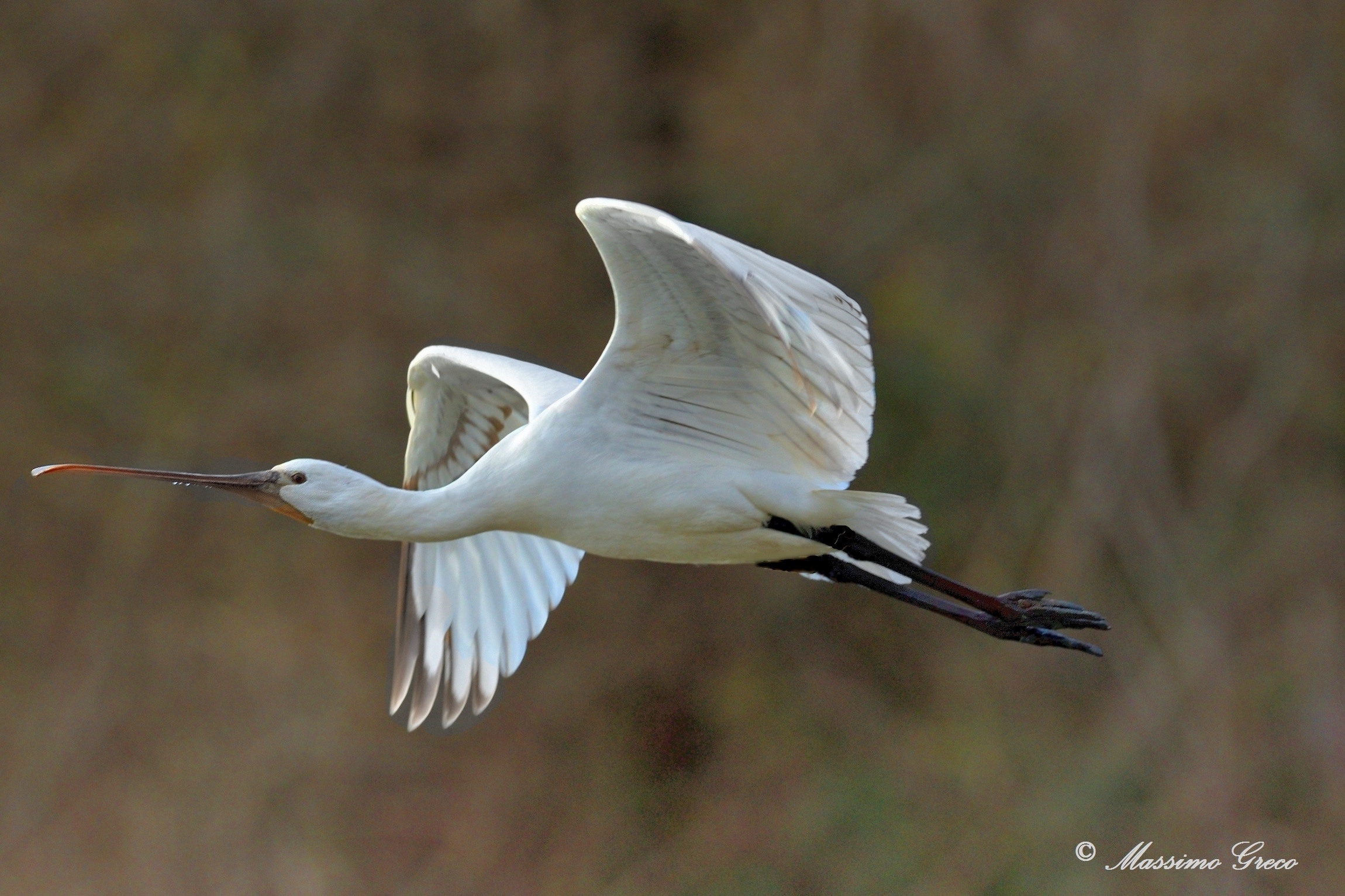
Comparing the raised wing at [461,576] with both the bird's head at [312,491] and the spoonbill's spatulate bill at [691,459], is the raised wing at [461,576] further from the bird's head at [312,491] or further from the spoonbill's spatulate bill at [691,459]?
the bird's head at [312,491]

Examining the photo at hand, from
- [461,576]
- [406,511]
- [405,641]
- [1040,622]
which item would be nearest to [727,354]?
[406,511]

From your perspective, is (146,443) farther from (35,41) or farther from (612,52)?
(612,52)

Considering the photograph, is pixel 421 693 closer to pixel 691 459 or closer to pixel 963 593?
pixel 691 459

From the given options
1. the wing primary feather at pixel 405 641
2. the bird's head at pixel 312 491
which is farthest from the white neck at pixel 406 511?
→ the wing primary feather at pixel 405 641

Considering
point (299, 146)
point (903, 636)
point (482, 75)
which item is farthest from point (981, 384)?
point (299, 146)

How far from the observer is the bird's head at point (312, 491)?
4.36 m

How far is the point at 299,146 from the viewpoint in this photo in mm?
10164

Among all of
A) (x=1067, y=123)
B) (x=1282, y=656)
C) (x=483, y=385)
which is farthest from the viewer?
(x=1067, y=123)

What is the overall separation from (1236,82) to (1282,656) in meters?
3.67

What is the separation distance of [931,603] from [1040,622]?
33 cm

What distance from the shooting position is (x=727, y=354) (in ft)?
13.6

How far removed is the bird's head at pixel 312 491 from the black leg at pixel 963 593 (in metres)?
1.12

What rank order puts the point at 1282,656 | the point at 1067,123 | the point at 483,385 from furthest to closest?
the point at 1067,123, the point at 1282,656, the point at 483,385

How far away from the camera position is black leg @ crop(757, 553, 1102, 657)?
15.8 ft
